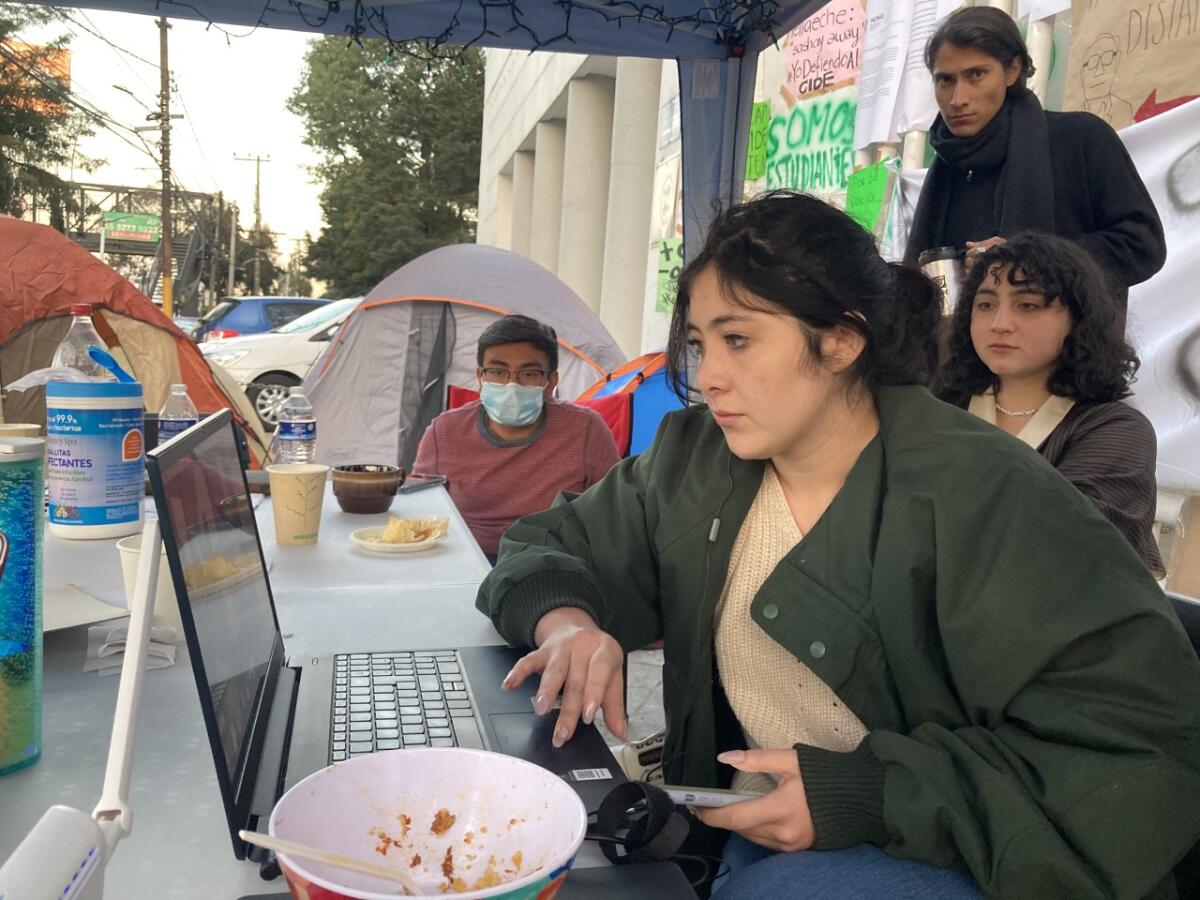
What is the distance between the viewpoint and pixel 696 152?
3627 mm

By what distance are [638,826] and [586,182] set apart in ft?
39.8

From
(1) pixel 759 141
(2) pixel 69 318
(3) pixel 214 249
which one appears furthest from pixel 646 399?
(3) pixel 214 249

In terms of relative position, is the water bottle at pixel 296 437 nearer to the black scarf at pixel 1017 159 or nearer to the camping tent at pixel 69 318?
the black scarf at pixel 1017 159

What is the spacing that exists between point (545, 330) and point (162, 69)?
22094 millimetres

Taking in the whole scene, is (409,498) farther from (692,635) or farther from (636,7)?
(636,7)

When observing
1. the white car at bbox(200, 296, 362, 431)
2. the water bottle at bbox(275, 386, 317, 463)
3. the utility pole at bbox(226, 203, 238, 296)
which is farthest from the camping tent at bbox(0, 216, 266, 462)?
the utility pole at bbox(226, 203, 238, 296)

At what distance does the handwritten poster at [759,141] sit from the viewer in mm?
6148

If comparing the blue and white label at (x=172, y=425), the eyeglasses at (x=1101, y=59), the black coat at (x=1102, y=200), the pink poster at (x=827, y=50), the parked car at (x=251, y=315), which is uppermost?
the pink poster at (x=827, y=50)

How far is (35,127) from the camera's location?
61.3 feet

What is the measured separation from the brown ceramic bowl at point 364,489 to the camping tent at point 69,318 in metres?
2.51

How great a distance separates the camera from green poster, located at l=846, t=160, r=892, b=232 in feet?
14.3

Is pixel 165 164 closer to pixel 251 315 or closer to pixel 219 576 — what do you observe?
pixel 251 315

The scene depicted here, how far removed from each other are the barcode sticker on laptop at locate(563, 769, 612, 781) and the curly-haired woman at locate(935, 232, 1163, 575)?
1.39 m

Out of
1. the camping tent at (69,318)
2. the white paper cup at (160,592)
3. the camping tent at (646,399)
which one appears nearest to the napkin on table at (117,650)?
the white paper cup at (160,592)
